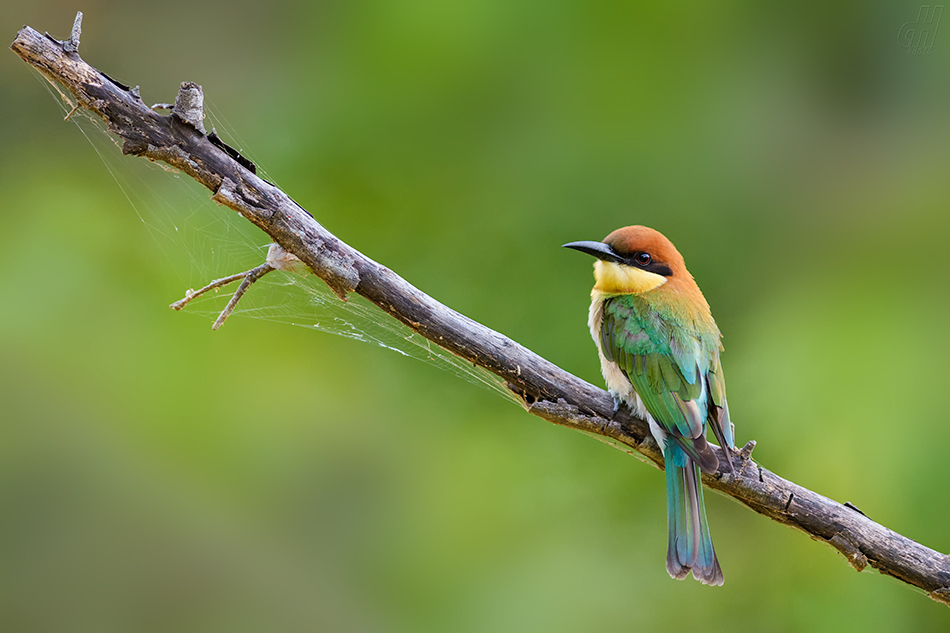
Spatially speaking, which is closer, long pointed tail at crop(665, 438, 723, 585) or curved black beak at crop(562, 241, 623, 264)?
long pointed tail at crop(665, 438, 723, 585)

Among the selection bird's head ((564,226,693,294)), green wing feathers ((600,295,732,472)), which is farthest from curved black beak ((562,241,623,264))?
green wing feathers ((600,295,732,472))

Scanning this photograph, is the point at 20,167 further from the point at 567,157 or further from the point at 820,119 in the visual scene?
the point at 820,119

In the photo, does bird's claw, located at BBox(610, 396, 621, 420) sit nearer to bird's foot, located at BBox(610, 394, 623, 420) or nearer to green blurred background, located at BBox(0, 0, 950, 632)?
bird's foot, located at BBox(610, 394, 623, 420)

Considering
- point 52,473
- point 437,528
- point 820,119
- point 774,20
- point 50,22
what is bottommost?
point 52,473

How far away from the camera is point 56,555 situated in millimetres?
2385

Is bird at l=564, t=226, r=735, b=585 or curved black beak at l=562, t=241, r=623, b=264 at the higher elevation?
curved black beak at l=562, t=241, r=623, b=264

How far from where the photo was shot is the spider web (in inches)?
75.5

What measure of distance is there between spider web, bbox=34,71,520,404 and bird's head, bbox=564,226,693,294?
401 millimetres

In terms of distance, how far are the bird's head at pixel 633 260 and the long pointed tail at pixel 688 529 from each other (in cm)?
47

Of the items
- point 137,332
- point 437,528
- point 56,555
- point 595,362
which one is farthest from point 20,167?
point 595,362

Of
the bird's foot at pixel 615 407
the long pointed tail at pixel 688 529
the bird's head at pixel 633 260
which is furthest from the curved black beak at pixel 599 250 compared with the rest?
the long pointed tail at pixel 688 529

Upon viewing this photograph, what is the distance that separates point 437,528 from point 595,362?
818 millimetres

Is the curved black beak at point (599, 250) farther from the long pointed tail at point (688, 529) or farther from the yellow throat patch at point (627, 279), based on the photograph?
the long pointed tail at point (688, 529)

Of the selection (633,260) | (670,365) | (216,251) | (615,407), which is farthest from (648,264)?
(216,251)
